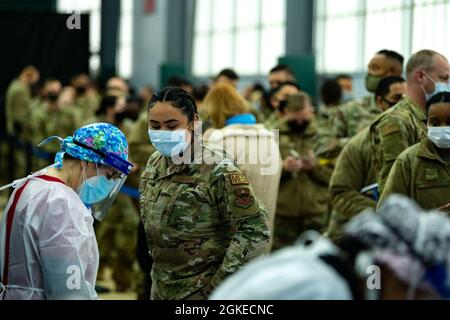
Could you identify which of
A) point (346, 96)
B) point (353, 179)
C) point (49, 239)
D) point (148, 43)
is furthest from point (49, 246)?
point (148, 43)

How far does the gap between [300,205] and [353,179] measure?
4.76 feet

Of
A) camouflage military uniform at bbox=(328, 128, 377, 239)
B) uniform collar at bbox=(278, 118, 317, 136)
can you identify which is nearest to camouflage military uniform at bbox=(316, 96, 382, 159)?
uniform collar at bbox=(278, 118, 317, 136)

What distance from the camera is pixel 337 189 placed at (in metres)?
6.31

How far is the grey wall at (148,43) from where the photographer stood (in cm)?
2392

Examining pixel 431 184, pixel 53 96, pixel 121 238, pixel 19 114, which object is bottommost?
pixel 121 238

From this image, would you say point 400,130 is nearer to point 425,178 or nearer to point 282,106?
point 425,178

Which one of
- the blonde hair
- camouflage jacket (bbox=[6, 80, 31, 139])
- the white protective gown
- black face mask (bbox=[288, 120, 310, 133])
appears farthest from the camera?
camouflage jacket (bbox=[6, 80, 31, 139])

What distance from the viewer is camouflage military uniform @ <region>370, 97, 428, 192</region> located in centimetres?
555

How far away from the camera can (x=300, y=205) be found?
7.72 meters

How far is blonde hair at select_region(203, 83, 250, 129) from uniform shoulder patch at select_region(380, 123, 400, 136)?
1160mm

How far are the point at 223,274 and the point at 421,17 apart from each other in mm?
11289

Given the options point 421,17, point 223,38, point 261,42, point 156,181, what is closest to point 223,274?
point 156,181

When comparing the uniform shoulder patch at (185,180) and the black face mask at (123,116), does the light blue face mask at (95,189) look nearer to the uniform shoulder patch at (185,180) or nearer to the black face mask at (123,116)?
the uniform shoulder patch at (185,180)

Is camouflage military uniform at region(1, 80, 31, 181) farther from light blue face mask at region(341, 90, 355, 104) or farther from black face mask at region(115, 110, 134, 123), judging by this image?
black face mask at region(115, 110, 134, 123)
